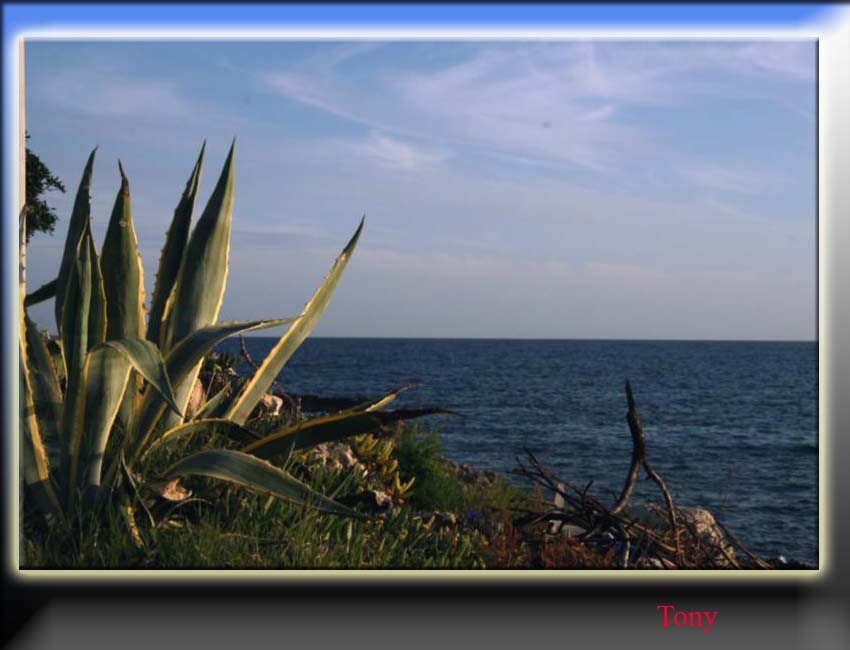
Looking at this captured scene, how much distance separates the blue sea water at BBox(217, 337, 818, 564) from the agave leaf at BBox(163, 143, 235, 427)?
6.80ft

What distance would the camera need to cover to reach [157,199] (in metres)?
12.5

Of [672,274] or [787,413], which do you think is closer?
[672,274]

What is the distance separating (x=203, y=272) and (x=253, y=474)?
2.73ft

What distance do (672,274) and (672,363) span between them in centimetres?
2452

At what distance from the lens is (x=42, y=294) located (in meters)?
3.98

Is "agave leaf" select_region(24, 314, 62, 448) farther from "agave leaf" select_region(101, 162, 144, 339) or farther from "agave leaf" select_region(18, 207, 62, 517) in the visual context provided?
"agave leaf" select_region(101, 162, 144, 339)

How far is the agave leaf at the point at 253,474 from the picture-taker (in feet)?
11.3

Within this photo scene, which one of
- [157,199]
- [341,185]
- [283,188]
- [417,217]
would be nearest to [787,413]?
[417,217]

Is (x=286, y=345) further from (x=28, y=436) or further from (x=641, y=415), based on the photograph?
(x=641, y=415)

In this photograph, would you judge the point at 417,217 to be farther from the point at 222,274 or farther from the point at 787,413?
the point at 222,274

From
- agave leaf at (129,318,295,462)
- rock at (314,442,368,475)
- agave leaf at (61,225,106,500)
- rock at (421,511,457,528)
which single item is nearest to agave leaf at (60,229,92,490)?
agave leaf at (61,225,106,500)

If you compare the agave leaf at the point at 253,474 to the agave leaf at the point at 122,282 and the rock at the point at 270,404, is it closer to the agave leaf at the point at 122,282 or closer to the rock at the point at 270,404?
the agave leaf at the point at 122,282

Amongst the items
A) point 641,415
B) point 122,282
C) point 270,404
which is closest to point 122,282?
point 122,282

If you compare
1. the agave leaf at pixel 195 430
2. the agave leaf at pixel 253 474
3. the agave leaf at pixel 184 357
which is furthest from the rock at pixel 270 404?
the agave leaf at pixel 253 474
